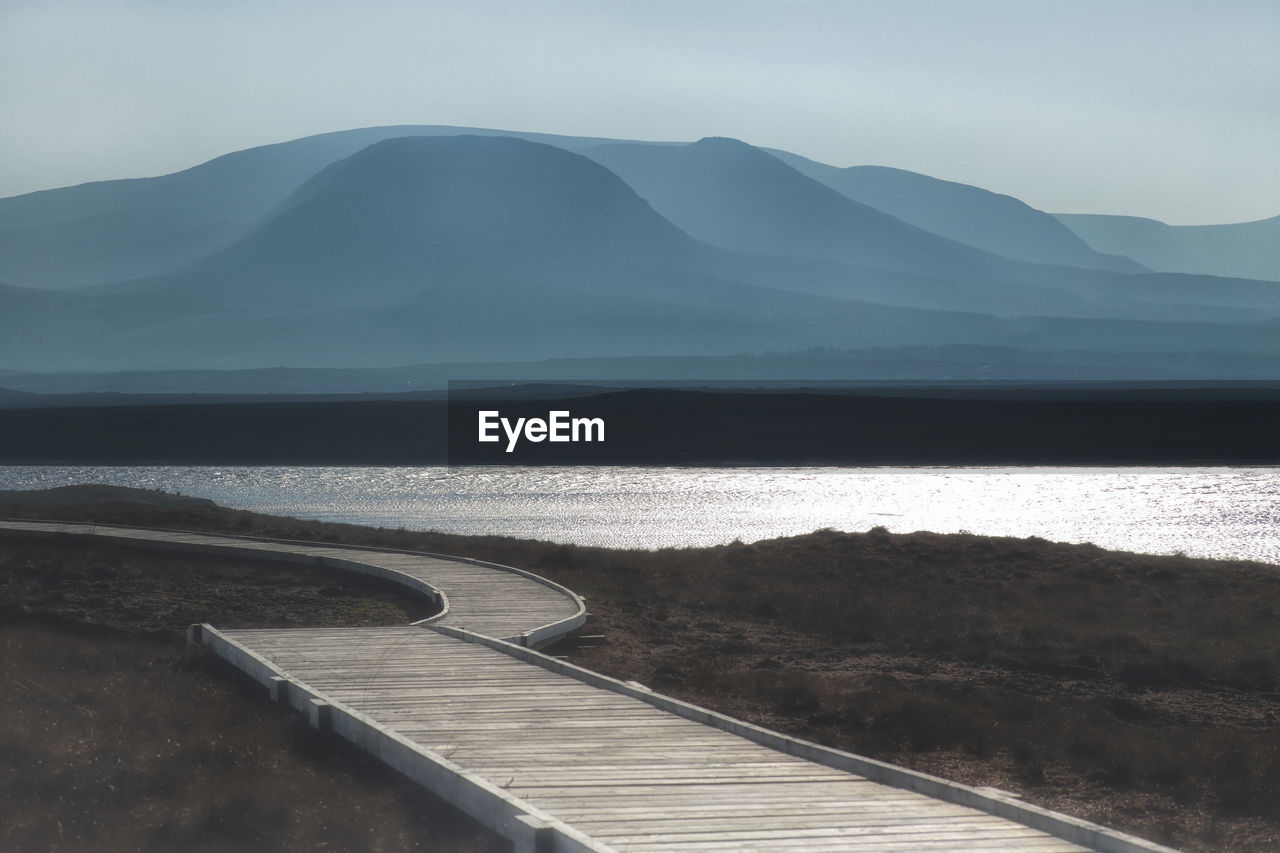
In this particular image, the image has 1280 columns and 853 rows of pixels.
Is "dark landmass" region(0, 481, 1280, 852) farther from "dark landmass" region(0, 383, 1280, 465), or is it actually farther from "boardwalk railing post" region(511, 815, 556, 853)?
"dark landmass" region(0, 383, 1280, 465)

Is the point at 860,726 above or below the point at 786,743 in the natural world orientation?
below

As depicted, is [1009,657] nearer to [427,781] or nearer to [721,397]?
[427,781]

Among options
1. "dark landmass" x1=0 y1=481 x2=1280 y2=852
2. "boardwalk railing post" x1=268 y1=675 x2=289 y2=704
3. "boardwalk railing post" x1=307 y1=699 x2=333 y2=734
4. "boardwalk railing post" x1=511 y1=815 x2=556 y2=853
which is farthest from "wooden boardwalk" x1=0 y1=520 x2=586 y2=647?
"boardwalk railing post" x1=511 y1=815 x2=556 y2=853

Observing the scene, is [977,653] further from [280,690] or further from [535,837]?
[535,837]

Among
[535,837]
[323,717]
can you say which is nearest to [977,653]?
[323,717]

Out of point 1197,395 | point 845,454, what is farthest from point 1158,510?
point 1197,395

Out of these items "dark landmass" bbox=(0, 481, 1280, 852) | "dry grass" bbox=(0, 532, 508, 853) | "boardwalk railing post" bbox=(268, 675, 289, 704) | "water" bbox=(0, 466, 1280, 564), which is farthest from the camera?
"water" bbox=(0, 466, 1280, 564)

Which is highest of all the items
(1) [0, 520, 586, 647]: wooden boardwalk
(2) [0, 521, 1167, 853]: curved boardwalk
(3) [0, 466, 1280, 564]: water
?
(2) [0, 521, 1167, 853]: curved boardwalk
